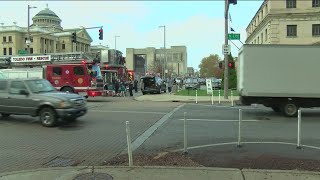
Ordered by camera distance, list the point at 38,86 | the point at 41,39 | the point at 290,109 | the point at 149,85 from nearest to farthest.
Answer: the point at 38,86 → the point at 290,109 → the point at 149,85 → the point at 41,39

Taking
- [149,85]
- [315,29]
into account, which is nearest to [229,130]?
[149,85]

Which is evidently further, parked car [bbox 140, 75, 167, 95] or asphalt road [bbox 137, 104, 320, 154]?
parked car [bbox 140, 75, 167, 95]

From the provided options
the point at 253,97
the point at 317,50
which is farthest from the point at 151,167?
the point at 317,50

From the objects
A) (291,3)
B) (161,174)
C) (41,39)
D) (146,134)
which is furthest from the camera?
(41,39)

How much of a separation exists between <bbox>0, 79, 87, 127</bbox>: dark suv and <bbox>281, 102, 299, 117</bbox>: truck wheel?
8.49 m

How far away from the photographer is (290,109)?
59.3ft

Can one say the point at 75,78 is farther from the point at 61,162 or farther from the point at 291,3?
the point at 291,3

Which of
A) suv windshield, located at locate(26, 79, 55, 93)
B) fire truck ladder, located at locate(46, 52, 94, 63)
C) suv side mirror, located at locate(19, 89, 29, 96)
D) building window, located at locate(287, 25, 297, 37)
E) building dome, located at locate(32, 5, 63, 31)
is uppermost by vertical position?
building dome, located at locate(32, 5, 63, 31)

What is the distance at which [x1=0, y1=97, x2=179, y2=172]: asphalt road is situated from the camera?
9211mm

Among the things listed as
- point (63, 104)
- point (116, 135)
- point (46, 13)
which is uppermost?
point (46, 13)

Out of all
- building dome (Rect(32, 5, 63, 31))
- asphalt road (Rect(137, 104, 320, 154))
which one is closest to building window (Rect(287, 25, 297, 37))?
asphalt road (Rect(137, 104, 320, 154))

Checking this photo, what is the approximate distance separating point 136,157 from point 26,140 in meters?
4.37

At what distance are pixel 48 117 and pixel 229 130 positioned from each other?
244 inches

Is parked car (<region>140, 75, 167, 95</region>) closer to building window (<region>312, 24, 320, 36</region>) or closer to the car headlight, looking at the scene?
the car headlight
